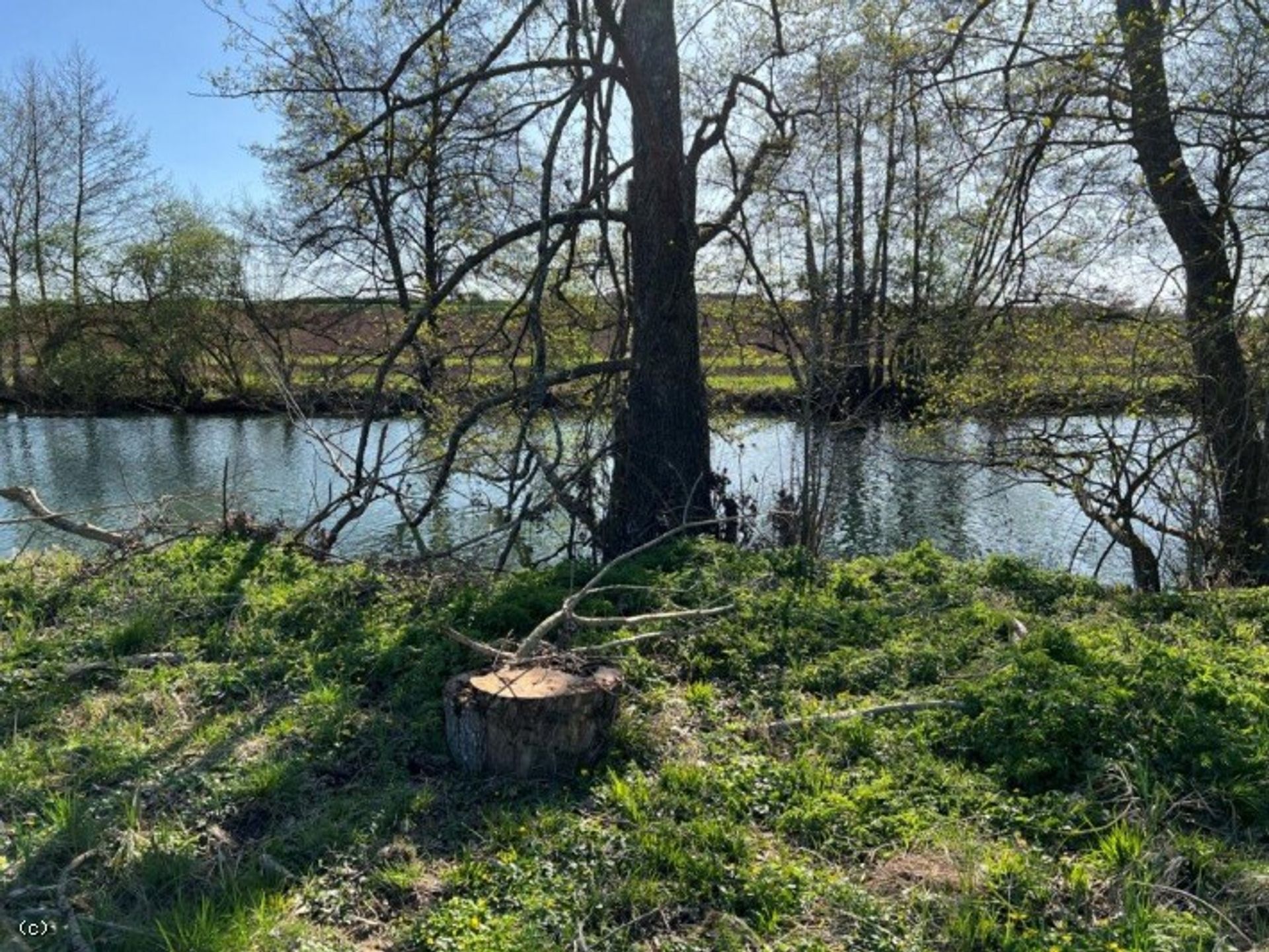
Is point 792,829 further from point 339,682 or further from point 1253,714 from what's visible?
point 339,682

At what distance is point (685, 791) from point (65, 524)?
261 inches

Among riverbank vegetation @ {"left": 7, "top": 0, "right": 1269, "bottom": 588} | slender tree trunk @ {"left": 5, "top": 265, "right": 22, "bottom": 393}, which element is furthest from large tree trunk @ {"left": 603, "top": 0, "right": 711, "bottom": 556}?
slender tree trunk @ {"left": 5, "top": 265, "right": 22, "bottom": 393}

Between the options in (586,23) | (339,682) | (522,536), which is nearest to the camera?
(339,682)

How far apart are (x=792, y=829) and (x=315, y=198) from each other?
25.4ft

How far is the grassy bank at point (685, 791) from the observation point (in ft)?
9.54

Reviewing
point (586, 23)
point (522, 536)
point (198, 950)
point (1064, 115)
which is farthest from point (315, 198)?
point (198, 950)

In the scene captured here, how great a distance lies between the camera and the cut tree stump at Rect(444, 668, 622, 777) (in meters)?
3.85

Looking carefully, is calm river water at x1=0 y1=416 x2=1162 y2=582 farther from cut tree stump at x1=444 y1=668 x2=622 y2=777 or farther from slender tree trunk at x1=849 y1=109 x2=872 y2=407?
cut tree stump at x1=444 y1=668 x2=622 y2=777

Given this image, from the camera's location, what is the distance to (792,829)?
11.2 feet

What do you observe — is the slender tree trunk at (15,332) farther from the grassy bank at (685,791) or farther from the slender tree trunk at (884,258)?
the grassy bank at (685,791)

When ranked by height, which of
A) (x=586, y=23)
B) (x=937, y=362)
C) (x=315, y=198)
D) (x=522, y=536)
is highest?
(x=586, y=23)

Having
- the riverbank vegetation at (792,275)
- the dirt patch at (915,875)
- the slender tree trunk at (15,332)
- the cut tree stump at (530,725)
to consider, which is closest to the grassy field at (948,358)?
the riverbank vegetation at (792,275)

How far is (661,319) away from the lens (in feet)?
25.6

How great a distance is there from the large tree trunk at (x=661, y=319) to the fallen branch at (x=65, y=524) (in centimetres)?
399
